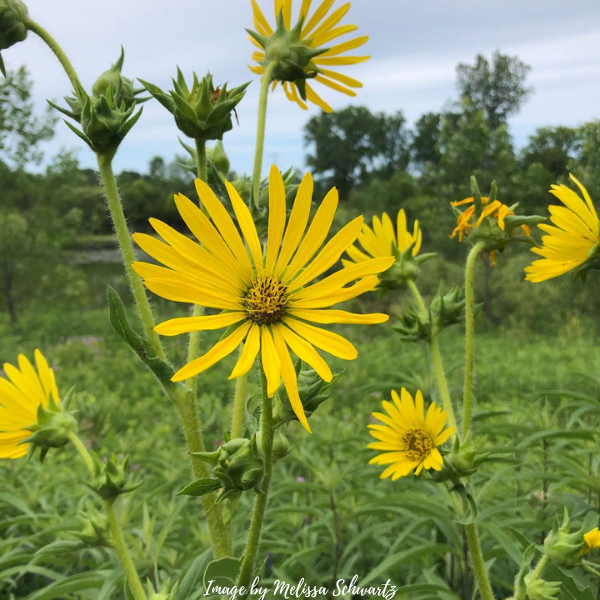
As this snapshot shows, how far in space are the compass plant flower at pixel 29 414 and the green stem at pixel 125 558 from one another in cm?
17

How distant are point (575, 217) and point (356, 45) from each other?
602 millimetres

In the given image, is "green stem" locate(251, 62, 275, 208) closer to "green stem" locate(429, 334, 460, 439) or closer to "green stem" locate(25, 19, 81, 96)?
"green stem" locate(25, 19, 81, 96)

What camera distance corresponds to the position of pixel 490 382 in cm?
509

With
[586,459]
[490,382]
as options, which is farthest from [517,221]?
[490,382]

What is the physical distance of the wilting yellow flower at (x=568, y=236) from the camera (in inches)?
38.9

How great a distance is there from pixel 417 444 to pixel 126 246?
0.79 m

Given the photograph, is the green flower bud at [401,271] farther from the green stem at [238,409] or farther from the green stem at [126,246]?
the green stem at [126,246]

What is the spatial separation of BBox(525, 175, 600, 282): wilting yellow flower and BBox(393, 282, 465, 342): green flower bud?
0.68ft

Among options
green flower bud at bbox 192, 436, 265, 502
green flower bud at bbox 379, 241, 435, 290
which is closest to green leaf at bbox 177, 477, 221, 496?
green flower bud at bbox 192, 436, 265, 502

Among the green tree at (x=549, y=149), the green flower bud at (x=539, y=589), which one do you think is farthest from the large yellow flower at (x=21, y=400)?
the green tree at (x=549, y=149)

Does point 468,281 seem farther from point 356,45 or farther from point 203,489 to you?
point 203,489

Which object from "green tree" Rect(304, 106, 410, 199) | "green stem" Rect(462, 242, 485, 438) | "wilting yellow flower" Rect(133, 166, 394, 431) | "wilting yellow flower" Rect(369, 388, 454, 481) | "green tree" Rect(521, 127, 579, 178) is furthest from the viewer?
"green tree" Rect(304, 106, 410, 199)

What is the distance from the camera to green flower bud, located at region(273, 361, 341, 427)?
2.37ft

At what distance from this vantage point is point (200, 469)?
33.9 inches
